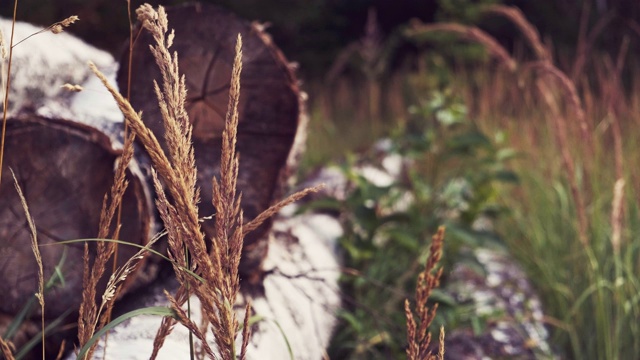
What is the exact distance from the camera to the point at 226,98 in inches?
68.2

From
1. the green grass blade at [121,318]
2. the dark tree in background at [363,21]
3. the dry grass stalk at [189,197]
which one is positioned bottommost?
the green grass blade at [121,318]

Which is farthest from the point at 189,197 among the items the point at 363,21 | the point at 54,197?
the point at 363,21

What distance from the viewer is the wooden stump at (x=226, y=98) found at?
1702 mm

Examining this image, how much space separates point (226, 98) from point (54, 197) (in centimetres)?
47

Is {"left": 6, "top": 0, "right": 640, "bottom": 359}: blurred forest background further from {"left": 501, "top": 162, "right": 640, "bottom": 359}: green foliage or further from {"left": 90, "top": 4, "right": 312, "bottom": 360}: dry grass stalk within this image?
{"left": 90, "top": 4, "right": 312, "bottom": 360}: dry grass stalk

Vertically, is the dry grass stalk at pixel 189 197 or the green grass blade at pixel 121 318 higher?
the dry grass stalk at pixel 189 197

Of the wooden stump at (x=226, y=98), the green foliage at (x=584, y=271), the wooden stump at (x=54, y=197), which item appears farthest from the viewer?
the green foliage at (x=584, y=271)

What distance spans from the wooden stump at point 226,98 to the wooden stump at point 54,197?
180mm

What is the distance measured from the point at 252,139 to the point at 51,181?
525 mm

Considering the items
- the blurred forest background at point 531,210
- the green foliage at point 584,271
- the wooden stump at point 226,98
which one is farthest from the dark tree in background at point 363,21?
the wooden stump at point 226,98

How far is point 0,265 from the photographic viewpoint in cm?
155

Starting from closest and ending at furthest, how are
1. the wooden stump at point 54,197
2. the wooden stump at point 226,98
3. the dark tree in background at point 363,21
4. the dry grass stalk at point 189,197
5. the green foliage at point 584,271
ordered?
the dry grass stalk at point 189,197 < the wooden stump at point 54,197 < the wooden stump at point 226,98 < the green foliage at point 584,271 < the dark tree in background at point 363,21

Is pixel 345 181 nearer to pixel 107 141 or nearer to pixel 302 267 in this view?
pixel 302 267

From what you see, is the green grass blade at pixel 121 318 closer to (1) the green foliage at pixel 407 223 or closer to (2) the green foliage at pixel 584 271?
(1) the green foliage at pixel 407 223
